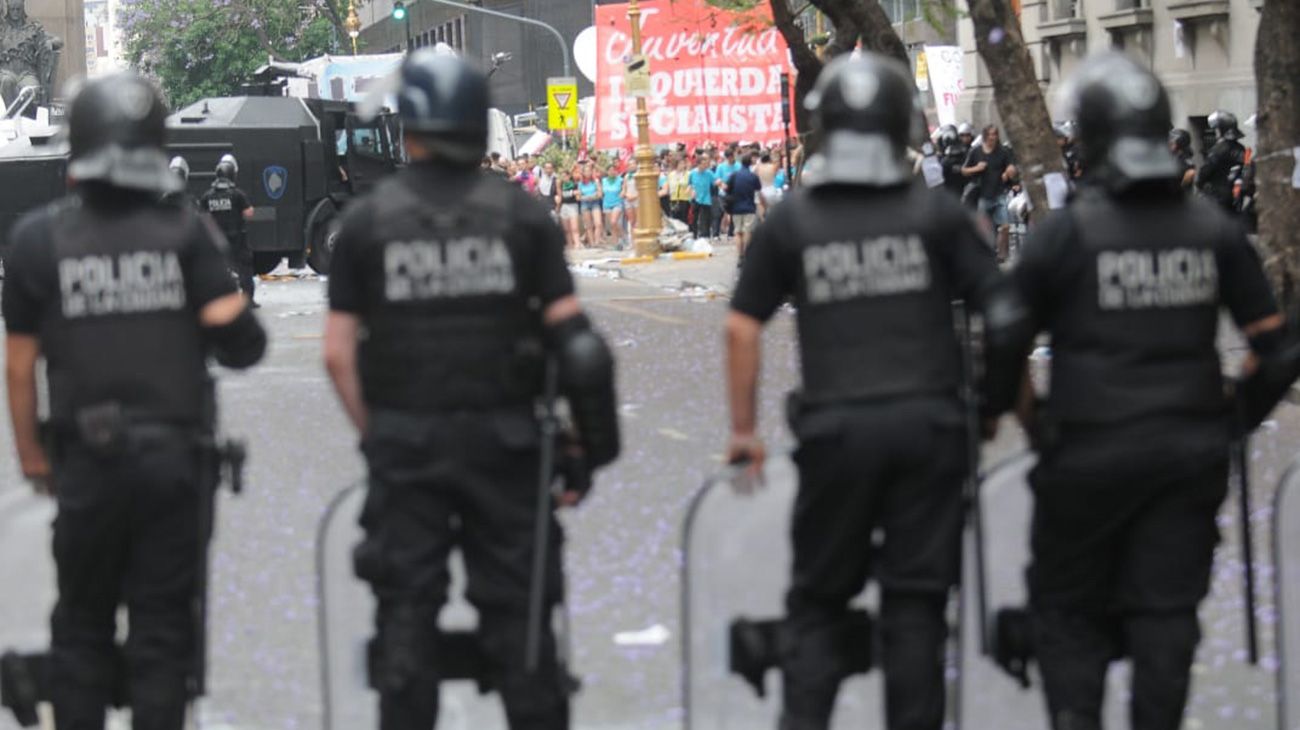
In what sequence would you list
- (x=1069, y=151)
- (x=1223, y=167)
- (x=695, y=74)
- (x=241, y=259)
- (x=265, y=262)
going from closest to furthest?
(x=1223, y=167) < (x=1069, y=151) < (x=241, y=259) < (x=265, y=262) < (x=695, y=74)

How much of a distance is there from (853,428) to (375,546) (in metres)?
1.06

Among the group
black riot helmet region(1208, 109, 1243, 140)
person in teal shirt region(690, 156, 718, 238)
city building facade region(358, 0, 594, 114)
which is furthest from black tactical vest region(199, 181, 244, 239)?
city building facade region(358, 0, 594, 114)

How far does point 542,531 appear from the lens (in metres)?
5.23

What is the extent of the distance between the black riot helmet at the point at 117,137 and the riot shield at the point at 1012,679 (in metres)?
2.03

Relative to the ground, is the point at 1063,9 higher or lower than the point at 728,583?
higher

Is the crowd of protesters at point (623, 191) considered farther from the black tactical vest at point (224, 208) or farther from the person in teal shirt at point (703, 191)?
the black tactical vest at point (224, 208)

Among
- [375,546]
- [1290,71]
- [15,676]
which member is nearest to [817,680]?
[375,546]

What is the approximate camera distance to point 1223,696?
273 inches

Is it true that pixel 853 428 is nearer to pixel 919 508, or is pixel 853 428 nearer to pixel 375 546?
pixel 919 508

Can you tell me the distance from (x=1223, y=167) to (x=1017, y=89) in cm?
708

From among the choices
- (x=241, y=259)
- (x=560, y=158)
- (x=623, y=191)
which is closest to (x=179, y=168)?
(x=241, y=259)

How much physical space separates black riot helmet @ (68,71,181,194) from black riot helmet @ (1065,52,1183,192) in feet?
6.71

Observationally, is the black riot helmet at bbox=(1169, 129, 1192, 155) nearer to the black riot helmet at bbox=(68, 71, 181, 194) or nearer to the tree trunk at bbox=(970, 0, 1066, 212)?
the tree trunk at bbox=(970, 0, 1066, 212)

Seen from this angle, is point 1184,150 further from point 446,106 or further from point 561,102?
point 561,102
